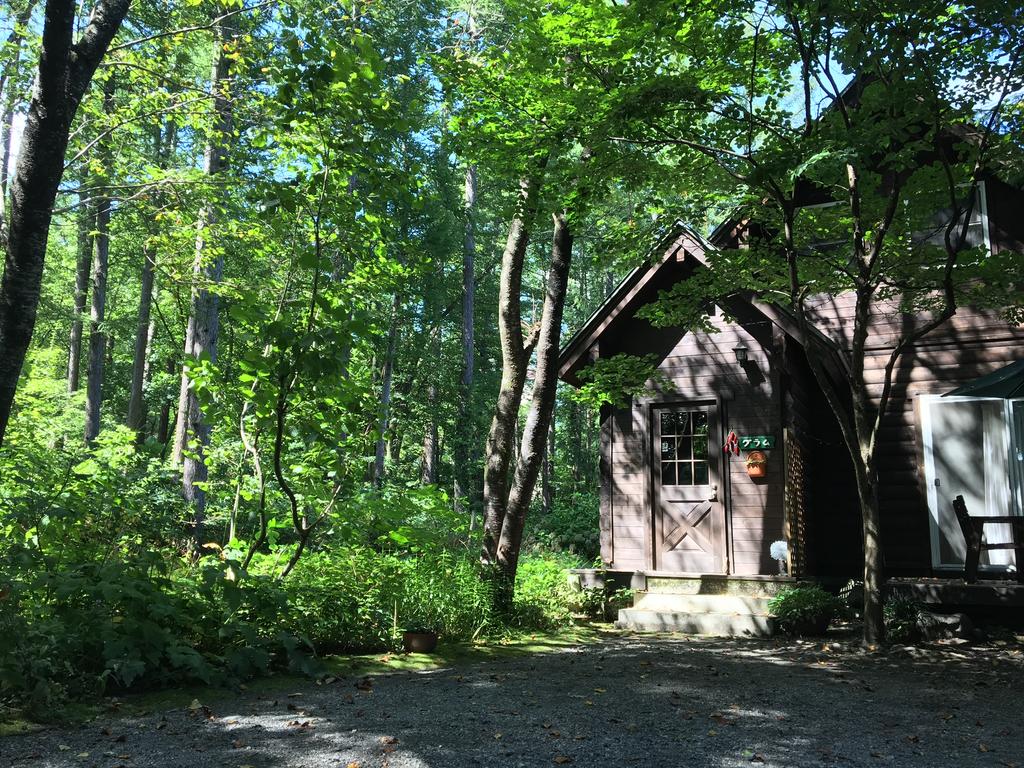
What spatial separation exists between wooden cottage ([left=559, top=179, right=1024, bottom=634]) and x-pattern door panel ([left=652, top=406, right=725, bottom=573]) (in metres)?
0.02

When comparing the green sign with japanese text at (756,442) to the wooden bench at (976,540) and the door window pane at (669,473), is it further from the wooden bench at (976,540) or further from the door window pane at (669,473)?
the wooden bench at (976,540)

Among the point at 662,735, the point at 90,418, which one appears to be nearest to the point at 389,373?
the point at 90,418

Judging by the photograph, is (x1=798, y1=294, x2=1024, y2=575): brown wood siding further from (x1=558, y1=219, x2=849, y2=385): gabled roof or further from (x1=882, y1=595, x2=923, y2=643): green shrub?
(x1=882, y1=595, x2=923, y2=643): green shrub

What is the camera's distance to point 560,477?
120ft

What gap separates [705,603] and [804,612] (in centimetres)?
152

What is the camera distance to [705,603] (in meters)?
10.1

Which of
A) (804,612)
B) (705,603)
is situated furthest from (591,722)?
(705,603)

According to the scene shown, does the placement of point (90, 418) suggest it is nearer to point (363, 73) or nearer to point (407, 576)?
point (407, 576)

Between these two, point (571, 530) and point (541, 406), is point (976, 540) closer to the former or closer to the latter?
point (541, 406)

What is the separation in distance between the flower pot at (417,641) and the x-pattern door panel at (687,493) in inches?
210

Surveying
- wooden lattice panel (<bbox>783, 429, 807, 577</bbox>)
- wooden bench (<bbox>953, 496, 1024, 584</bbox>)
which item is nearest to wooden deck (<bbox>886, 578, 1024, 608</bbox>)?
wooden bench (<bbox>953, 496, 1024, 584</bbox>)

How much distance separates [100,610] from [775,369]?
9.23 metres

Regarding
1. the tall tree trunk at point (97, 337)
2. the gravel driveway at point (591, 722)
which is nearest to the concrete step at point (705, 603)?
the gravel driveway at point (591, 722)

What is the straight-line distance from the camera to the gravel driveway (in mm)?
3875
